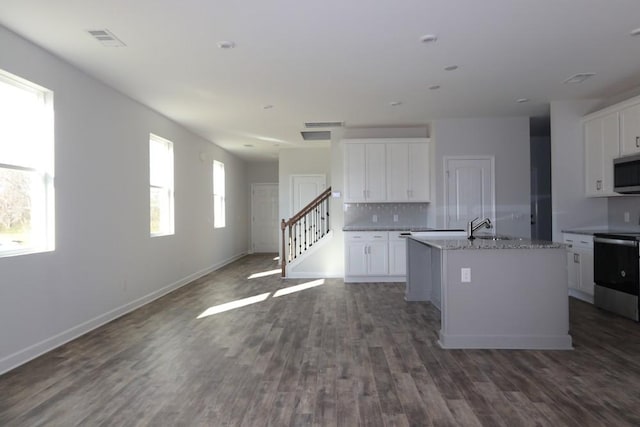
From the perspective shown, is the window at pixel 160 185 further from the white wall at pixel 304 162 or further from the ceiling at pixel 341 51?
the white wall at pixel 304 162

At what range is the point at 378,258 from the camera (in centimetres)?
688

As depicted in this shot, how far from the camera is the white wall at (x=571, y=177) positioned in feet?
19.0

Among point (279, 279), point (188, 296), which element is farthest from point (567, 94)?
point (188, 296)

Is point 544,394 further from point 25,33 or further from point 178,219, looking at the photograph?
point 178,219

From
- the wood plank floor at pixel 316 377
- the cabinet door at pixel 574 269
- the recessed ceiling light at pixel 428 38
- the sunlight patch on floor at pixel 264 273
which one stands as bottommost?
the wood plank floor at pixel 316 377

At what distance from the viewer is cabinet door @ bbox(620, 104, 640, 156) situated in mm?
4746

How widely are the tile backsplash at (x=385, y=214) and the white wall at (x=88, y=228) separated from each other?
3.00 metres

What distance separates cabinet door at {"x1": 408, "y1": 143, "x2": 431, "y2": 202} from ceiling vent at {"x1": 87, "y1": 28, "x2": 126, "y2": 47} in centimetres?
486

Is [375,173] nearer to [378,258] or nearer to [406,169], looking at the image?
[406,169]

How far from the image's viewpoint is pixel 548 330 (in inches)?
142

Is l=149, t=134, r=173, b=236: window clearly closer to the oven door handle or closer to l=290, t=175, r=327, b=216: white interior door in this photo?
l=290, t=175, r=327, b=216: white interior door

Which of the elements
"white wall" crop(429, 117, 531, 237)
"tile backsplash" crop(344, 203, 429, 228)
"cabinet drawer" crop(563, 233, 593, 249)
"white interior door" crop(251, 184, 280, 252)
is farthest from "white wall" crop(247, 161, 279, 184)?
"cabinet drawer" crop(563, 233, 593, 249)

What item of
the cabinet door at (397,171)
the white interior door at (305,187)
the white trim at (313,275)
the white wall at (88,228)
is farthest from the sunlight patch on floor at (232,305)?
the white interior door at (305,187)

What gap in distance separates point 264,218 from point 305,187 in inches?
104
